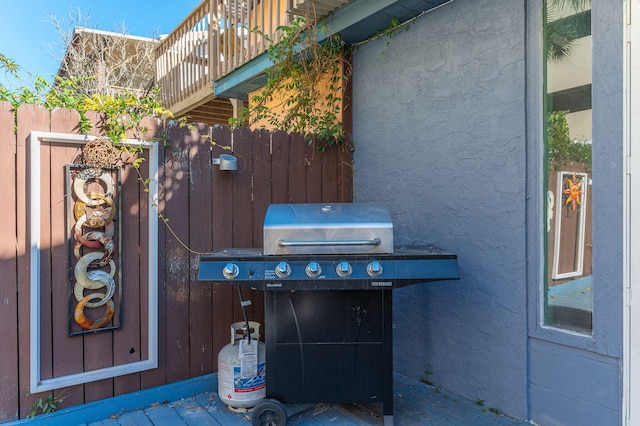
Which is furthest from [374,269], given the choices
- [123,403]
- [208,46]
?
[208,46]

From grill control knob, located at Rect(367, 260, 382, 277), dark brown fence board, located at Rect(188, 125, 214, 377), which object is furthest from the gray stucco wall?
dark brown fence board, located at Rect(188, 125, 214, 377)

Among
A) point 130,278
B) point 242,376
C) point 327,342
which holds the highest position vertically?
point 130,278

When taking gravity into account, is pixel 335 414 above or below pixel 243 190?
below

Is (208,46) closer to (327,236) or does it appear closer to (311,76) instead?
(311,76)

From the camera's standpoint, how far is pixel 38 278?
2453 mm

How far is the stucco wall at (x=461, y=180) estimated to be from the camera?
104 inches

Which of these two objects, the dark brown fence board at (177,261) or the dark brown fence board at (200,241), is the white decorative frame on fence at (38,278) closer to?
the dark brown fence board at (177,261)

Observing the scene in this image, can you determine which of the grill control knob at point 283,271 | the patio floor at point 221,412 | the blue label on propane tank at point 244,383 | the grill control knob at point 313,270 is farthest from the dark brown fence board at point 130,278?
the grill control knob at point 313,270

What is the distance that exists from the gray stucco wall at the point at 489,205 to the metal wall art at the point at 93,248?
2122 mm

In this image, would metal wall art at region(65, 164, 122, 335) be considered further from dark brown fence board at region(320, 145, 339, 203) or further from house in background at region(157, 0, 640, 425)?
house in background at region(157, 0, 640, 425)

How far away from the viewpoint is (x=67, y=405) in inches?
102

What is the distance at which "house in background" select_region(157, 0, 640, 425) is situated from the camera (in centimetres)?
218

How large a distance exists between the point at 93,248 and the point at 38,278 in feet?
1.09

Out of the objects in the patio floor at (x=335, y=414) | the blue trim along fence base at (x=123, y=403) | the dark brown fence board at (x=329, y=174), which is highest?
the dark brown fence board at (x=329, y=174)
